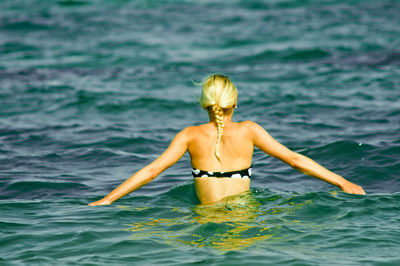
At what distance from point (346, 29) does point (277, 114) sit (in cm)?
1159

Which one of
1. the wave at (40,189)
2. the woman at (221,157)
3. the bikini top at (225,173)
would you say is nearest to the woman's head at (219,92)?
the woman at (221,157)

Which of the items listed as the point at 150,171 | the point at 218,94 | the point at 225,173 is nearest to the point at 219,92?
the point at 218,94

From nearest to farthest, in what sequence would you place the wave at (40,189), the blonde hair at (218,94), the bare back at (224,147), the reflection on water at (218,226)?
the reflection on water at (218,226)
the blonde hair at (218,94)
the bare back at (224,147)
the wave at (40,189)

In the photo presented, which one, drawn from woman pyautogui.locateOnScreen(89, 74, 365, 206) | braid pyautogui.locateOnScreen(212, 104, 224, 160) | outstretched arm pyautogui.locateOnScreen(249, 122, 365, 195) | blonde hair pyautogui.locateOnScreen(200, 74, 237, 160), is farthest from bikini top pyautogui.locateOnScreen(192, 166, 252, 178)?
blonde hair pyautogui.locateOnScreen(200, 74, 237, 160)

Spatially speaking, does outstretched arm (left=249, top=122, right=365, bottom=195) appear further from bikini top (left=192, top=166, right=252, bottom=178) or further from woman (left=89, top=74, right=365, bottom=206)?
bikini top (left=192, top=166, right=252, bottom=178)

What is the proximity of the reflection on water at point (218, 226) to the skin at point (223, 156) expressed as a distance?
0.24 m

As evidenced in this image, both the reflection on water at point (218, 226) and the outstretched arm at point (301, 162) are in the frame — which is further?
the outstretched arm at point (301, 162)

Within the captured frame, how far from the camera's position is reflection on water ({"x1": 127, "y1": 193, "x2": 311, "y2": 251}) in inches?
223

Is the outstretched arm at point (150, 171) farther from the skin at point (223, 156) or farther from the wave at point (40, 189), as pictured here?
the wave at point (40, 189)

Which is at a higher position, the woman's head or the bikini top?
the woman's head

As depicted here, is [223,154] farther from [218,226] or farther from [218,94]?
[218,226]

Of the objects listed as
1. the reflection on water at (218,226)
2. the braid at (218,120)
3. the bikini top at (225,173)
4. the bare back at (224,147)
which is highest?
the braid at (218,120)

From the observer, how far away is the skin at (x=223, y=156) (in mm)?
6336

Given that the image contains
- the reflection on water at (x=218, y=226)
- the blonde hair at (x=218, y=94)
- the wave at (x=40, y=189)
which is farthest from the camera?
the wave at (x=40, y=189)
